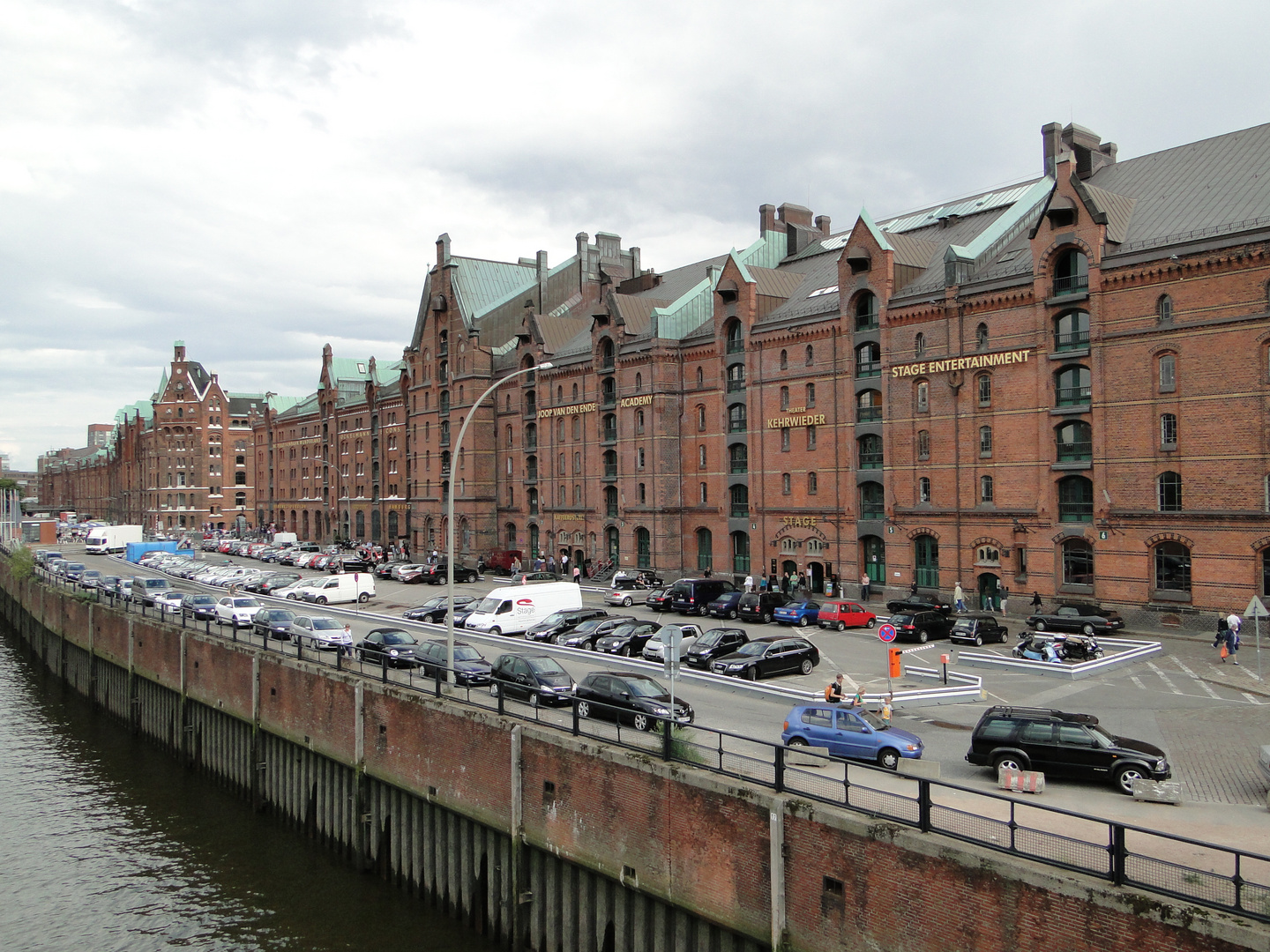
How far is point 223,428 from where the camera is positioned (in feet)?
504

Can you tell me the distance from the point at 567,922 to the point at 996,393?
34918 millimetres

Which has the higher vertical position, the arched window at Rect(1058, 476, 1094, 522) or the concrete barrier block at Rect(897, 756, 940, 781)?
the arched window at Rect(1058, 476, 1094, 522)

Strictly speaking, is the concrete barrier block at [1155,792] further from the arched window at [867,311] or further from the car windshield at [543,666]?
the arched window at [867,311]

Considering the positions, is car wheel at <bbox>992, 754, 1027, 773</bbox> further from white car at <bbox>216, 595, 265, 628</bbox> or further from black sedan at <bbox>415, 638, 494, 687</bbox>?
white car at <bbox>216, 595, 265, 628</bbox>

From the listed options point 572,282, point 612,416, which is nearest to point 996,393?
point 612,416

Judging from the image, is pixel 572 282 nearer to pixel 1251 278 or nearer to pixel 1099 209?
pixel 1099 209

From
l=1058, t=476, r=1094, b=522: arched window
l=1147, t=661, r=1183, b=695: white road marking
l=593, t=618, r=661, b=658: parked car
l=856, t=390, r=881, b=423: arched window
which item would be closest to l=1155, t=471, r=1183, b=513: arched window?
l=1058, t=476, r=1094, b=522: arched window

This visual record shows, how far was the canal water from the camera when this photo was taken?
73.2 ft

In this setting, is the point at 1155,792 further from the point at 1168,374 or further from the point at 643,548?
the point at 643,548

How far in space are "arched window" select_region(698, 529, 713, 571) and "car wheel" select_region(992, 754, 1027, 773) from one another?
42412mm

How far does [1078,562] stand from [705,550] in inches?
964

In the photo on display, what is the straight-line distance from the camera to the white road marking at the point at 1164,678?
1182 inches

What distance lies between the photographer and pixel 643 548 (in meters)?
65.4

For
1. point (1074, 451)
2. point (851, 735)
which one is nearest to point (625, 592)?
point (1074, 451)
